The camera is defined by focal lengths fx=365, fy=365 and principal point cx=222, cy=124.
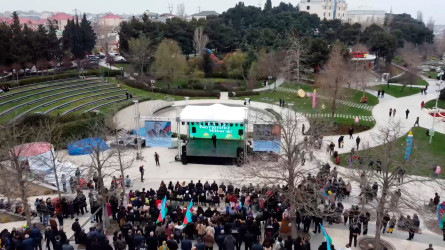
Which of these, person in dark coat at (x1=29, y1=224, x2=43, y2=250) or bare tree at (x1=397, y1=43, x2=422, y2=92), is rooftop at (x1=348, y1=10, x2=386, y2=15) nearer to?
bare tree at (x1=397, y1=43, x2=422, y2=92)

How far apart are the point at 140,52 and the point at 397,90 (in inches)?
1473

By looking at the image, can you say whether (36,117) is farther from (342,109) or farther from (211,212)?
(342,109)

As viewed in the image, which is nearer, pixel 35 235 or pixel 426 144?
pixel 35 235

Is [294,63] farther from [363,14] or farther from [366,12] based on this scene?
[363,14]

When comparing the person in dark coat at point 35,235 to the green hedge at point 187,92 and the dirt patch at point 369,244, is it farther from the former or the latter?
the green hedge at point 187,92

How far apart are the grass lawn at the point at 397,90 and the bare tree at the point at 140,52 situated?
3348cm

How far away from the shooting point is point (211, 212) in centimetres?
1662

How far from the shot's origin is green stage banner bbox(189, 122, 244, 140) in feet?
85.1

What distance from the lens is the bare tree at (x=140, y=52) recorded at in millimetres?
53625

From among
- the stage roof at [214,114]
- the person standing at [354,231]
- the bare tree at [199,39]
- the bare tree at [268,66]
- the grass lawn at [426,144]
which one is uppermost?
the bare tree at [199,39]

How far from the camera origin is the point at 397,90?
5194 centimetres

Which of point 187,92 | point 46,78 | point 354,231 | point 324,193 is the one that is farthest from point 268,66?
point 354,231

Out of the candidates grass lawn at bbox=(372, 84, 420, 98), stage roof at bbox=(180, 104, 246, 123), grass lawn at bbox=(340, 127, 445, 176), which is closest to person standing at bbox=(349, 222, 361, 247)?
grass lawn at bbox=(340, 127, 445, 176)

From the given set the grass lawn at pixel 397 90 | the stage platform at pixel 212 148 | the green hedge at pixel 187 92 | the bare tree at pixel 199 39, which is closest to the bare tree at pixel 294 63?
the green hedge at pixel 187 92
